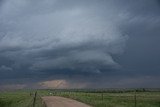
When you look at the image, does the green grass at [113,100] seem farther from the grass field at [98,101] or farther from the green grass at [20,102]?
the green grass at [20,102]

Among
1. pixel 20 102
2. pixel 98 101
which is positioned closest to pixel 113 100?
pixel 98 101

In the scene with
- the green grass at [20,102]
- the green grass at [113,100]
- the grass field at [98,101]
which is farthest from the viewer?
the green grass at [20,102]

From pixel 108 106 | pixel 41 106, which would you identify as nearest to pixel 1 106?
pixel 41 106

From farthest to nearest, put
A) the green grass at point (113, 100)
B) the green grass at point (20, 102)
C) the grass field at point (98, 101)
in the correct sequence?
the green grass at point (20, 102)
the grass field at point (98, 101)
the green grass at point (113, 100)

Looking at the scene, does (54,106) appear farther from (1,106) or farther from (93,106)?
(1,106)

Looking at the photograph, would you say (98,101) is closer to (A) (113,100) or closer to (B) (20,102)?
(A) (113,100)

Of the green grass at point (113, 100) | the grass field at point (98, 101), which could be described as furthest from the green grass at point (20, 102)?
the green grass at point (113, 100)

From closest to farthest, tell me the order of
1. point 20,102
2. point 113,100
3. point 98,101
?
point 98,101 < point 113,100 < point 20,102

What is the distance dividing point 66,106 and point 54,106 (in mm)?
1661

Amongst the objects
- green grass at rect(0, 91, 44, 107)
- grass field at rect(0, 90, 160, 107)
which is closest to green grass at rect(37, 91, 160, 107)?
grass field at rect(0, 90, 160, 107)

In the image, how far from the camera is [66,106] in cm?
4006

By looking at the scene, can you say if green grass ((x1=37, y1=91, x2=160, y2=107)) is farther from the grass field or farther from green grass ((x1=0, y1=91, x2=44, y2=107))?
green grass ((x1=0, y1=91, x2=44, y2=107))

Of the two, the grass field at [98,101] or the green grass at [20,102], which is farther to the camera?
the green grass at [20,102]

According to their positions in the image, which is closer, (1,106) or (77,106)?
(77,106)
